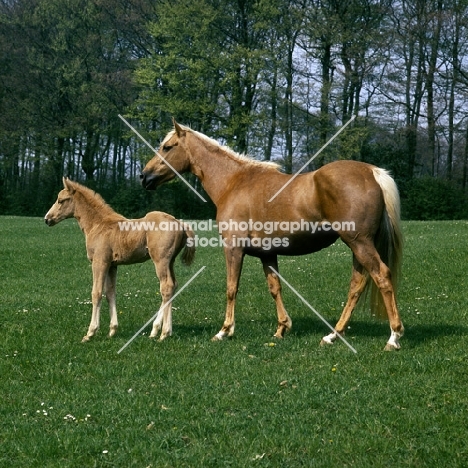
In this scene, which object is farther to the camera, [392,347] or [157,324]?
[157,324]

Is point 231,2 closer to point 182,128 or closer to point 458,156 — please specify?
point 458,156

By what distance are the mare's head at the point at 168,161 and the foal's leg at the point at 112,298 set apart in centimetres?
137

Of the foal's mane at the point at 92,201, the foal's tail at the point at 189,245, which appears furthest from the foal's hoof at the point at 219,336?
the foal's mane at the point at 92,201

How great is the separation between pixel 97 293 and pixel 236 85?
3650 centimetres

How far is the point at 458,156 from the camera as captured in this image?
145 ft

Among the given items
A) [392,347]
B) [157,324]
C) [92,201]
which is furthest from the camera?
[92,201]

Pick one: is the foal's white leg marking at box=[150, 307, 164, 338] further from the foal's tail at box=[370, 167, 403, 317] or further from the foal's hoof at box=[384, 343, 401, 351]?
the foal's hoof at box=[384, 343, 401, 351]

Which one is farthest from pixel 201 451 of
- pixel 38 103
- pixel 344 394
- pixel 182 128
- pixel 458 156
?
pixel 38 103

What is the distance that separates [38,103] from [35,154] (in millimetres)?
3796

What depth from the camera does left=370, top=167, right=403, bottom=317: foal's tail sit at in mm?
8336

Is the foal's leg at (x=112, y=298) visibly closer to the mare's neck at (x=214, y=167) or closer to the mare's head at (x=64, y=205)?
the mare's head at (x=64, y=205)

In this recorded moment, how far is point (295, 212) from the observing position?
8.95 metres

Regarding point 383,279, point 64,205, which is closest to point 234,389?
point 383,279

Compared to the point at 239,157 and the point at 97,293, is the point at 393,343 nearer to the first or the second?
the point at 239,157
